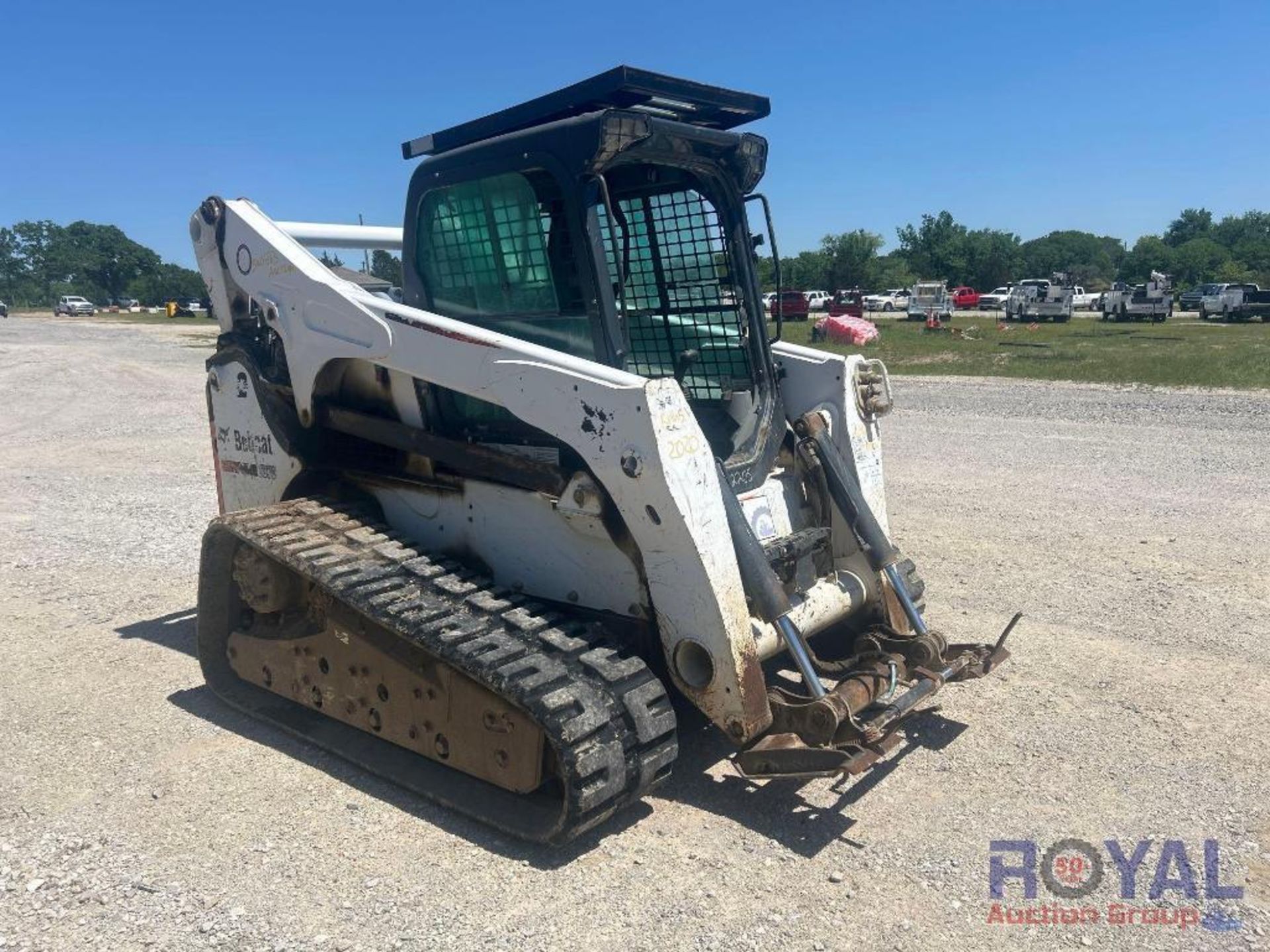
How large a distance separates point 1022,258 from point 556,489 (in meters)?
103

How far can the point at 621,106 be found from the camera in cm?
450

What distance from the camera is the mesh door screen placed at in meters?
5.23

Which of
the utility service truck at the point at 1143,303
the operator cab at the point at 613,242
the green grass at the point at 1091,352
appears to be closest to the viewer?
the operator cab at the point at 613,242

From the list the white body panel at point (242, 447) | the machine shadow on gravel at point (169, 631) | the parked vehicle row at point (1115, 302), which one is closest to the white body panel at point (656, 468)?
the white body panel at point (242, 447)

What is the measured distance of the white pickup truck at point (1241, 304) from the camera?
44.4 m

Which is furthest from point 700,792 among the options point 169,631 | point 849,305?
point 849,305

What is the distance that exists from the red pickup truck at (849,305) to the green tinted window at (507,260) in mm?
48738

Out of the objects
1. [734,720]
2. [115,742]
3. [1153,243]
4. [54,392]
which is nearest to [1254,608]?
[734,720]

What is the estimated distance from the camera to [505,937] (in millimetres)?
3355

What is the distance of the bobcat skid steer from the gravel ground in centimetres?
29

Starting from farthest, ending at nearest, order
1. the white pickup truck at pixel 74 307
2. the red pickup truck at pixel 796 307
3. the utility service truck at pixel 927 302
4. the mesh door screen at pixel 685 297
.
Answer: the white pickup truck at pixel 74 307 < the red pickup truck at pixel 796 307 < the utility service truck at pixel 927 302 < the mesh door screen at pixel 685 297
